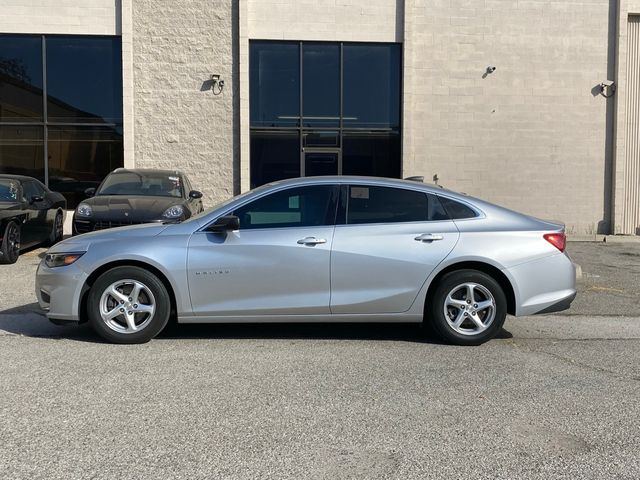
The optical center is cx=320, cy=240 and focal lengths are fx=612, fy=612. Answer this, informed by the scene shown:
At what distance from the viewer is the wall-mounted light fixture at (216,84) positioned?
16.1 m

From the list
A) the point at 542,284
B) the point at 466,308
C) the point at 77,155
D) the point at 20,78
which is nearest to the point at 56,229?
the point at 77,155

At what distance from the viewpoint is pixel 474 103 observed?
16.7 metres

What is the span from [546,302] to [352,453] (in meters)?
3.05

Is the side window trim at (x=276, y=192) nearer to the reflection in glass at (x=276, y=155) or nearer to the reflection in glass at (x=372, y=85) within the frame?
the reflection in glass at (x=276, y=155)

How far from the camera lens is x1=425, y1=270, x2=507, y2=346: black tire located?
5699 millimetres

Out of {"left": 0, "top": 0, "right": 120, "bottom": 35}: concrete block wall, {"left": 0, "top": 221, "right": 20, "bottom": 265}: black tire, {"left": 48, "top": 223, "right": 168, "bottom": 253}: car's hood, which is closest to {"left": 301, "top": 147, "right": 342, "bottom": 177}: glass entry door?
{"left": 0, "top": 0, "right": 120, "bottom": 35}: concrete block wall

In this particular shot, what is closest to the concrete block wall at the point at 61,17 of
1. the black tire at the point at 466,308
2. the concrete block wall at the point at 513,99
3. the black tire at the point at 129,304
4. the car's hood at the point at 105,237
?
the concrete block wall at the point at 513,99

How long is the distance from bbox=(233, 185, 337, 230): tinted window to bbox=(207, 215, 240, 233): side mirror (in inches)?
6.0

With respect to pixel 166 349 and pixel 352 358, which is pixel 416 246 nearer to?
pixel 352 358

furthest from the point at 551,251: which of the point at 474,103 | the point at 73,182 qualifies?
the point at 73,182

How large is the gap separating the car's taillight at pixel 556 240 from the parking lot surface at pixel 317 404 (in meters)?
0.98

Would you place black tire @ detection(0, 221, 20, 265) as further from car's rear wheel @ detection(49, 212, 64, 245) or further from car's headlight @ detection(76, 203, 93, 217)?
car's rear wheel @ detection(49, 212, 64, 245)

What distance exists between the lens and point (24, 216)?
35.0 ft

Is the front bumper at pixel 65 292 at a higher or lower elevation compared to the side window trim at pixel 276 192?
lower
